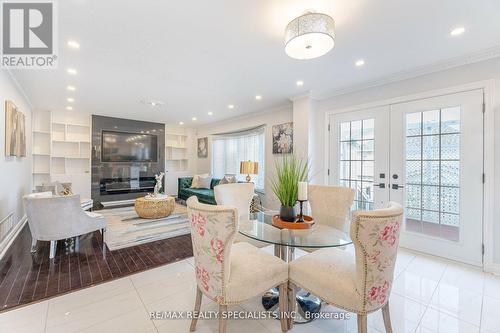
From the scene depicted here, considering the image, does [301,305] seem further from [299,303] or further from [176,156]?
[176,156]

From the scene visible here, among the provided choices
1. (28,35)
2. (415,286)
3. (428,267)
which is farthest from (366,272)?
(28,35)

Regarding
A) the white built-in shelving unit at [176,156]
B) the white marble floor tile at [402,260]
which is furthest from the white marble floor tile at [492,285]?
the white built-in shelving unit at [176,156]

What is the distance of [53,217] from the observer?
267 cm

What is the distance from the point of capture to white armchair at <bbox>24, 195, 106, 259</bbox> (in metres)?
2.62

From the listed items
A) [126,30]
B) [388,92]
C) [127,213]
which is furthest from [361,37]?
[127,213]

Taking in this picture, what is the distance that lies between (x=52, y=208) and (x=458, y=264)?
16.6ft

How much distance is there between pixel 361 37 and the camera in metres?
2.24

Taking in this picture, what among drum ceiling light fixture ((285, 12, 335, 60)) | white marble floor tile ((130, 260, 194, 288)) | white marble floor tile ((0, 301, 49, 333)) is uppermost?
drum ceiling light fixture ((285, 12, 335, 60))

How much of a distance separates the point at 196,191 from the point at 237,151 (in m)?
1.58

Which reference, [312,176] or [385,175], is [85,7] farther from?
[385,175]

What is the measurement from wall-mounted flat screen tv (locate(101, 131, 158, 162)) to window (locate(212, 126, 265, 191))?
2.03 metres

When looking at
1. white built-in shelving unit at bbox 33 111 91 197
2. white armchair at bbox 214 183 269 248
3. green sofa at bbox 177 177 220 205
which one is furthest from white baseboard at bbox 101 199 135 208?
white armchair at bbox 214 183 269 248

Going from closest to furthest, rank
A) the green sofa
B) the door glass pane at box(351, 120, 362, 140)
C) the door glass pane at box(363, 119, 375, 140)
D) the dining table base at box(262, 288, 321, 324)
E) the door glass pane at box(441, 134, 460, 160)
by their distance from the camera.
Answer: the dining table base at box(262, 288, 321, 324) → the door glass pane at box(441, 134, 460, 160) → the door glass pane at box(363, 119, 375, 140) → the door glass pane at box(351, 120, 362, 140) → the green sofa

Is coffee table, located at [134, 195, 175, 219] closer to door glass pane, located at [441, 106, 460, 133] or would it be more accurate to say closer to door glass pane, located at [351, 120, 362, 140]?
door glass pane, located at [351, 120, 362, 140]
